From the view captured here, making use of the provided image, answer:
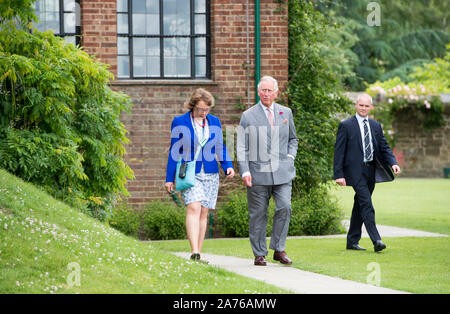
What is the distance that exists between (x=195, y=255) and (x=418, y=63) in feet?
136

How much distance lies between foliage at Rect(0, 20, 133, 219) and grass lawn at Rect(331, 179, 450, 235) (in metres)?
4.81

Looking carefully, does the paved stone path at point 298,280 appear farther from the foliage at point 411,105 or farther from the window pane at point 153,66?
the foliage at point 411,105

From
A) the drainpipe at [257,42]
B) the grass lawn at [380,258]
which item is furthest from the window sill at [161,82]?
the grass lawn at [380,258]

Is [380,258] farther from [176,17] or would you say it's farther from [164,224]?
[176,17]

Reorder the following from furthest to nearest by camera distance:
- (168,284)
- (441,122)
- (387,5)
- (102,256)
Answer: (387,5)
(441,122)
(102,256)
(168,284)

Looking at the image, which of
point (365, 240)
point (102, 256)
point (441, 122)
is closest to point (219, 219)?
point (365, 240)

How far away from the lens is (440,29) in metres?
53.2

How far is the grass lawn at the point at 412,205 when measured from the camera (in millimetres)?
15328

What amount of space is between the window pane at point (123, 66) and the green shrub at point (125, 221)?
2299mm

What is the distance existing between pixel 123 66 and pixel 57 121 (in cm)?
379

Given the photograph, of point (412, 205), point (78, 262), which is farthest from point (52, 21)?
point (412, 205)

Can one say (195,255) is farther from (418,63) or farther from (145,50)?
(418,63)

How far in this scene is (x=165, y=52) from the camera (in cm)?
1377

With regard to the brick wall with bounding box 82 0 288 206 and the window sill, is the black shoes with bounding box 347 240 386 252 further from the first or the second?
the window sill
